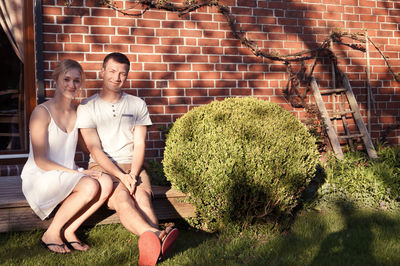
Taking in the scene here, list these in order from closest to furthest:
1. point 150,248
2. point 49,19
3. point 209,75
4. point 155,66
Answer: point 150,248
point 49,19
point 155,66
point 209,75

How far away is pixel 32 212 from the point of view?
3332 mm

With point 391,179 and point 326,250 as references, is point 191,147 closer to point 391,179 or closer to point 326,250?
point 326,250

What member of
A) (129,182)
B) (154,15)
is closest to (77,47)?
(154,15)

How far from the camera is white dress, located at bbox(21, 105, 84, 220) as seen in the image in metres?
3.10

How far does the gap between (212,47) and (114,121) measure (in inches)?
78.1

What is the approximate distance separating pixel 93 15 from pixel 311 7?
2.71 meters

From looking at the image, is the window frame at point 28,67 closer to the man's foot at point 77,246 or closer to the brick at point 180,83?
the brick at point 180,83

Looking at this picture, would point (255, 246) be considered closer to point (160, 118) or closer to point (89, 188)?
point (89, 188)

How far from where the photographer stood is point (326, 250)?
316 cm

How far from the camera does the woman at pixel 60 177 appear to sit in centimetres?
306

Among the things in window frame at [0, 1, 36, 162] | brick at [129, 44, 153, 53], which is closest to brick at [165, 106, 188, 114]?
brick at [129, 44, 153, 53]

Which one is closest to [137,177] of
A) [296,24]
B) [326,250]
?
[326,250]

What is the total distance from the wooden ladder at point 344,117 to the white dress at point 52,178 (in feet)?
10.2

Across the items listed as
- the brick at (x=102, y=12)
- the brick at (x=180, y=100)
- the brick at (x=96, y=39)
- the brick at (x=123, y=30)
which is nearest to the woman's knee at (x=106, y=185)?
the brick at (x=180, y=100)
